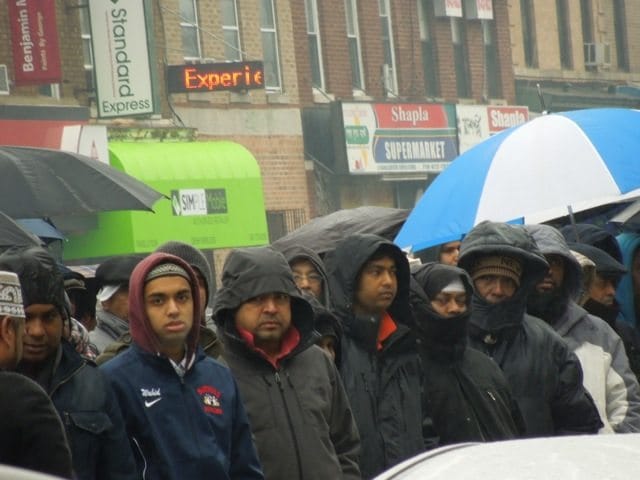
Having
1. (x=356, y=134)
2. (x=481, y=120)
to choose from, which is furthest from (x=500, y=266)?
(x=481, y=120)

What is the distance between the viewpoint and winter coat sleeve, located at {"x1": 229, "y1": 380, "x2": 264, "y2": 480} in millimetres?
6262

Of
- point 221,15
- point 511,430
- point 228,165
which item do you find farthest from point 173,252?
point 221,15

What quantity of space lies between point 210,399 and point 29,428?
118cm

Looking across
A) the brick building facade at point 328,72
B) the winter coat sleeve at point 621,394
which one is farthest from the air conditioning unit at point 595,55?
the winter coat sleeve at point 621,394

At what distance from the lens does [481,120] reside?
1508 inches

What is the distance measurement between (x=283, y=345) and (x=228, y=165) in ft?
80.7

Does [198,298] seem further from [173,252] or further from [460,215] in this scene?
[460,215]

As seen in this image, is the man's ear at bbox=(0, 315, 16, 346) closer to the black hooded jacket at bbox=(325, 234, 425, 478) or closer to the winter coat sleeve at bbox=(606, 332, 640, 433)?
the black hooded jacket at bbox=(325, 234, 425, 478)

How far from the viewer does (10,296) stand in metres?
5.33

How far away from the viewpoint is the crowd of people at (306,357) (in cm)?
580

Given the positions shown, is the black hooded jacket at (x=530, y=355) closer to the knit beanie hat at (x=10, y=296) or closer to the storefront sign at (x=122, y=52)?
the knit beanie hat at (x=10, y=296)

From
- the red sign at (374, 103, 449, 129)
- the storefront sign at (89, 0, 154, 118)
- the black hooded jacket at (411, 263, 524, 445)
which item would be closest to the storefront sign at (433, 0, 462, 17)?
the red sign at (374, 103, 449, 129)

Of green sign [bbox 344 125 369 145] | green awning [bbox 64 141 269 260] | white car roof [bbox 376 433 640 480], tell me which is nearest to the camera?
white car roof [bbox 376 433 640 480]

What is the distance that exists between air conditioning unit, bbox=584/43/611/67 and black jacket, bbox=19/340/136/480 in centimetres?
3906
